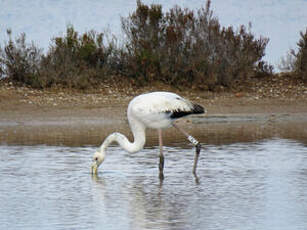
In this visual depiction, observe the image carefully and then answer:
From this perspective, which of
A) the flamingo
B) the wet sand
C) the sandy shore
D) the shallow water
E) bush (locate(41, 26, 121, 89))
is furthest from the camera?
bush (locate(41, 26, 121, 89))

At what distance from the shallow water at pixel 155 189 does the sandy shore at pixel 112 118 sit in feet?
6.05

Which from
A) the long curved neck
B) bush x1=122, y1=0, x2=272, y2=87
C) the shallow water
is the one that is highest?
bush x1=122, y1=0, x2=272, y2=87

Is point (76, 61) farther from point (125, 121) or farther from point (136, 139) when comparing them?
point (136, 139)

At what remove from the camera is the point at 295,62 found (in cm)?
2295

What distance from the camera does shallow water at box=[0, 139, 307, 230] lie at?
21.6ft

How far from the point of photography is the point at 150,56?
20.6 m

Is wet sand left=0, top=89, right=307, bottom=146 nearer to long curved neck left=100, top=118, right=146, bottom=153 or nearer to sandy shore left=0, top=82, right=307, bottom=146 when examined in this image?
sandy shore left=0, top=82, right=307, bottom=146

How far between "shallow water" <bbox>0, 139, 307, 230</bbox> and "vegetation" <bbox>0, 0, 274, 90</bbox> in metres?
7.94

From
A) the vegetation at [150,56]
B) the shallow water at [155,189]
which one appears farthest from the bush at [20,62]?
the shallow water at [155,189]

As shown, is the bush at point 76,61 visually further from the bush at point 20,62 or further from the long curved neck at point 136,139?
the long curved neck at point 136,139

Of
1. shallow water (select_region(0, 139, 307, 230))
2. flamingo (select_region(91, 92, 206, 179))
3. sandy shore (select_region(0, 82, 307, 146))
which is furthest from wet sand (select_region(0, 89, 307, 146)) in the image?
flamingo (select_region(91, 92, 206, 179))

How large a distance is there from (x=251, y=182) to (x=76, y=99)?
10.6 metres

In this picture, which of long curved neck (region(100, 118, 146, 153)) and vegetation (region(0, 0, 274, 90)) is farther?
vegetation (region(0, 0, 274, 90))

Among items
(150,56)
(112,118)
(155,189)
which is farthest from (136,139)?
(150,56)
